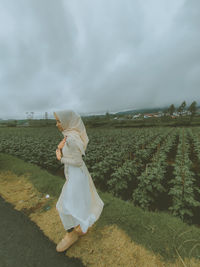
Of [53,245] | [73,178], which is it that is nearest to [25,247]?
[53,245]

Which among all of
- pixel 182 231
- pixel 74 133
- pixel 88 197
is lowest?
pixel 182 231

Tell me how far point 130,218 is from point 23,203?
2932 millimetres

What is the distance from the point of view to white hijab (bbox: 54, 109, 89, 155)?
5.50ft

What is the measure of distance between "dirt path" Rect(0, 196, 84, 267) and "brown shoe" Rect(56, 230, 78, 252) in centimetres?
9

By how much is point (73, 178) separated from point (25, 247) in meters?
1.60

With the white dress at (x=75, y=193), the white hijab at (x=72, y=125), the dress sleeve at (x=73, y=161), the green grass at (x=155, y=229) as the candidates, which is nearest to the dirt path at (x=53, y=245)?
the green grass at (x=155, y=229)

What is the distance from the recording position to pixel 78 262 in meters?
1.67

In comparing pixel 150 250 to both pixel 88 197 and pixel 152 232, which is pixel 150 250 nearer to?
pixel 152 232

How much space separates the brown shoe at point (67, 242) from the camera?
181cm

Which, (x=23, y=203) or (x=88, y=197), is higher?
(x=88, y=197)

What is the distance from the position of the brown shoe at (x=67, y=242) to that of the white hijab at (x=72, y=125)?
5.07 ft

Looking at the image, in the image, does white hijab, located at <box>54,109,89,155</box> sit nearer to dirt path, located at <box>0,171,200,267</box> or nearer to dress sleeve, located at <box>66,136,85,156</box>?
dress sleeve, located at <box>66,136,85,156</box>

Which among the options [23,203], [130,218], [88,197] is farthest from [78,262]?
[23,203]

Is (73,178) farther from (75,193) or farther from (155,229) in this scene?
(155,229)
